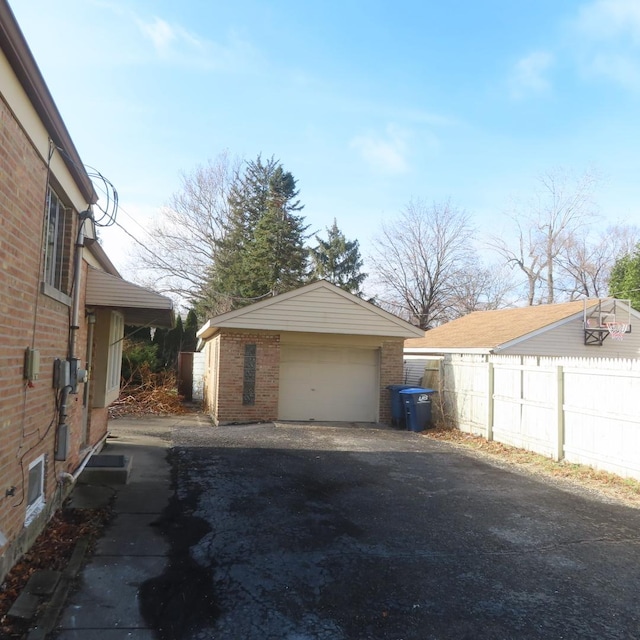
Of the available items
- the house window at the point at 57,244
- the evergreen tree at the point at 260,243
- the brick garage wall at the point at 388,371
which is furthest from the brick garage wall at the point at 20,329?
the evergreen tree at the point at 260,243

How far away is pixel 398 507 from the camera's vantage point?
635 centimetres

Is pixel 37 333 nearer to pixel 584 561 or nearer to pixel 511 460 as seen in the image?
pixel 584 561

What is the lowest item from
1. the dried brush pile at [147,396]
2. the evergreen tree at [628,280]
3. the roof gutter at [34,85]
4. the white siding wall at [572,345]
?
the dried brush pile at [147,396]

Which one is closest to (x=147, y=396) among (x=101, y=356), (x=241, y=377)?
(x=241, y=377)

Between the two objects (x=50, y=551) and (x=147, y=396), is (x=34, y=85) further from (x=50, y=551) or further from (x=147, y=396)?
(x=147, y=396)

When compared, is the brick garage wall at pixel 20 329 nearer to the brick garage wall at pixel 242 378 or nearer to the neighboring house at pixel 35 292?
the neighboring house at pixel 35 292

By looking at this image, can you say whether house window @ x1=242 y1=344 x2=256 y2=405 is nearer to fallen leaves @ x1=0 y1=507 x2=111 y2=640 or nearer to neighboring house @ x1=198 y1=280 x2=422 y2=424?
neighboring house @ x1=198 y1=280 x2=422 y2=424

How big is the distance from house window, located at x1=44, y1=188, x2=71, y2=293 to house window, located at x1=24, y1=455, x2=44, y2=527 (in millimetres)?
1762

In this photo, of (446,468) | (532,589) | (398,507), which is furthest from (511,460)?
(532,589)

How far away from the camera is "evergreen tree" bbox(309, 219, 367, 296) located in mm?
35625

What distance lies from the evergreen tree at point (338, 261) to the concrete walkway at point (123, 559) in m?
27.3

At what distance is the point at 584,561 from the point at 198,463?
582cm

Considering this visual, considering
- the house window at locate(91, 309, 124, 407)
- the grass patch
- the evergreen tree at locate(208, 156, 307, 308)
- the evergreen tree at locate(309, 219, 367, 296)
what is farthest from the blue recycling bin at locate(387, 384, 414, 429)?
the evergreen tree at locate(309, 219, 367, 296)

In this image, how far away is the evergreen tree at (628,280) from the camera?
24766mm
